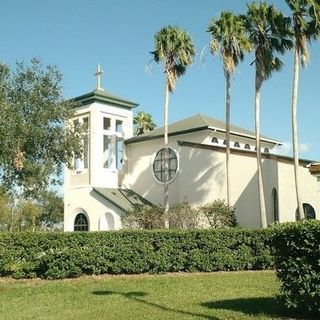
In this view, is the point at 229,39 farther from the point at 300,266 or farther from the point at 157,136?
the point at 300,266

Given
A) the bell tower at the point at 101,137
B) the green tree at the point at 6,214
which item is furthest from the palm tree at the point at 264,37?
the green tree at the point at 6,214

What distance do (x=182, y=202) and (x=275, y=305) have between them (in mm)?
20455

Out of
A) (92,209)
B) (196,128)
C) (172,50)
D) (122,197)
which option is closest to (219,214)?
(196,128)

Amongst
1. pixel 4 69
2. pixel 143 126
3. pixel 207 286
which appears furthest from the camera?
pixel 143 126

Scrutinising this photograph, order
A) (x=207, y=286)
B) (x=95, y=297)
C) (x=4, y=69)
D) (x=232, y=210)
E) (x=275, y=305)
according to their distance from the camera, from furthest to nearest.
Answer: (x=232, y=210), (x=4, y=69), (x=207, y=286), (x=95, y=297), (x=275, y=305)

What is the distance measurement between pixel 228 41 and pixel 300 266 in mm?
20962

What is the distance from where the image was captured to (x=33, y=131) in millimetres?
21922

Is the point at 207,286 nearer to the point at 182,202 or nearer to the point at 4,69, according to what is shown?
the point at 4,69

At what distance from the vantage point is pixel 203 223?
2920cm

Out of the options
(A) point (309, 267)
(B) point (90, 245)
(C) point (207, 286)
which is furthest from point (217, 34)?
(A) point (309, 267)

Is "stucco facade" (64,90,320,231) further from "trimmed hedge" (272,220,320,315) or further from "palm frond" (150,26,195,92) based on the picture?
"trimmed hedge" (272,220,320,315)

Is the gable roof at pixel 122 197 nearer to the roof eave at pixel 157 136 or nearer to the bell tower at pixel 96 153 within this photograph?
the bell tower at pixel 96 153

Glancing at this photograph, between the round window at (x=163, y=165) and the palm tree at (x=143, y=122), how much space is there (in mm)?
16444

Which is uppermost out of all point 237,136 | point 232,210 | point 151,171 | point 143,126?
point 143,126
